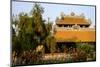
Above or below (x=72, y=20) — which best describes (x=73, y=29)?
below

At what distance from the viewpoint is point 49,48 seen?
8.59 ft

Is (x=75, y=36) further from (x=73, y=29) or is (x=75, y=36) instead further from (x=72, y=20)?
(x=72, y=20)

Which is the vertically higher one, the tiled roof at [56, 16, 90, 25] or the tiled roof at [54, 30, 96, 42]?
the tiled roof at [56, 16, 90, 25]

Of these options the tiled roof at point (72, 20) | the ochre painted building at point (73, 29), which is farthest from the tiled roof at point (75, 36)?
the tiled roof at point (72, 20)

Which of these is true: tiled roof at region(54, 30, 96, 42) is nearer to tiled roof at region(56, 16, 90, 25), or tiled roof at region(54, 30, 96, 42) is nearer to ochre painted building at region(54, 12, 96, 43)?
ochre painted building at region(54, 12, 96, 43)

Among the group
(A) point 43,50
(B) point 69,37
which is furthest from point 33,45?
(B) point 69,37

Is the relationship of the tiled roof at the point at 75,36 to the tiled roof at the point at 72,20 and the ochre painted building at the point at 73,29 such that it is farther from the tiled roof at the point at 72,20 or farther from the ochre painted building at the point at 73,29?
the tiled roof at the point at 72,20

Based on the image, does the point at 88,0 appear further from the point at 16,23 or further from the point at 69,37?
the point at 16,23

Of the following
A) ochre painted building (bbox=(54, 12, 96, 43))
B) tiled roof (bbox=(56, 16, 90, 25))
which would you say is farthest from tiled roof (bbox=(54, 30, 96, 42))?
tiled roof (bbox=(56, 16, 90, 25))

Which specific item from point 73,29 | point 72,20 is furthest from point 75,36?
point 72,20

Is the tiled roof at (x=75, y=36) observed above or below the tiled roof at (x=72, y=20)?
below

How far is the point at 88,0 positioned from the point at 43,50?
0.86 metres

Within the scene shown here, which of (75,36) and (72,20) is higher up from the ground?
(72,20)
